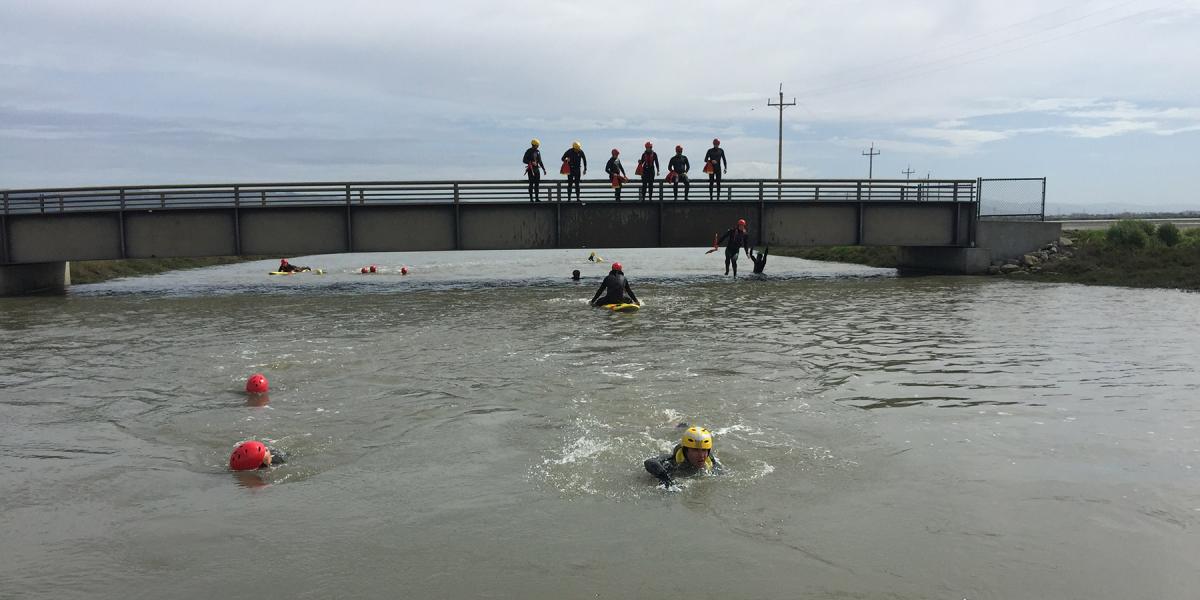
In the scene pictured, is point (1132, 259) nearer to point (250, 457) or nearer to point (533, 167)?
point (533, 167)

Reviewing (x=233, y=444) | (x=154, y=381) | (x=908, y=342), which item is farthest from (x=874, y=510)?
(x=154, y=381)

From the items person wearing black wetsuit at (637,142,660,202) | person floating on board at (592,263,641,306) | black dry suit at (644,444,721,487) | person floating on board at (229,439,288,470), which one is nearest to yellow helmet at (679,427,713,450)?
black dry suit at (644,444,721,487)

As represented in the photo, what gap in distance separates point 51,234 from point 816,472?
28.7 metres

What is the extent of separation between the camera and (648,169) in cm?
2997

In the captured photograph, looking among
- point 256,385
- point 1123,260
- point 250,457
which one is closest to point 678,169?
point 1123,260

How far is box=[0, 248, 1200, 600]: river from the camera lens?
610 centimetres

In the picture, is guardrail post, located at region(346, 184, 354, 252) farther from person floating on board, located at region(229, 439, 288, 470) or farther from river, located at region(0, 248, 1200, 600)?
person floating on board, located at region(229, 439, 288, 470)

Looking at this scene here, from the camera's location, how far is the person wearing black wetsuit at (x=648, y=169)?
2923cm

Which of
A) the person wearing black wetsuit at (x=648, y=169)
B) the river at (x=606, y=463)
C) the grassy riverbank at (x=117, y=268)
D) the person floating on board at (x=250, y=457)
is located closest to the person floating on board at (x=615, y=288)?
the river at (x=606, y=463)

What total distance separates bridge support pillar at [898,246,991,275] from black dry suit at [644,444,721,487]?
92.5 feet

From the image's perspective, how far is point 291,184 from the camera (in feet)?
96.1

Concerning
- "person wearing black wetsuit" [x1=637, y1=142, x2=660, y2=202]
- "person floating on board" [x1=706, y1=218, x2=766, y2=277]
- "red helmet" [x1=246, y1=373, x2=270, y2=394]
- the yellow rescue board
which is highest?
"person wearing black wetsuit" [x1=637, y1=142, x2=660, y2=202]

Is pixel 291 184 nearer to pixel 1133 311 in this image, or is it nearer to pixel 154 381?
pixel 154 381

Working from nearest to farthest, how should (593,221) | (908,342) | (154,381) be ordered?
(154,381) < (908,342) < (593,221)
